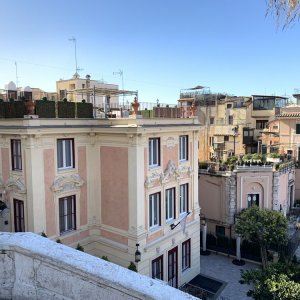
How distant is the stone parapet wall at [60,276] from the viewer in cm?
372

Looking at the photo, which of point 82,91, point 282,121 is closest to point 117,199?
point 82,91

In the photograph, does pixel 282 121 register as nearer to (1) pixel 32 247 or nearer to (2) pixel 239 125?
(2) pixel 239 125

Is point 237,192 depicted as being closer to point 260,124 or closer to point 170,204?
point 170,204


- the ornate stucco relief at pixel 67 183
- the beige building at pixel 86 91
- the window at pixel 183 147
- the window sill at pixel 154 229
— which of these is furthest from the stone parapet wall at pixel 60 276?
the window at pixel 183 147

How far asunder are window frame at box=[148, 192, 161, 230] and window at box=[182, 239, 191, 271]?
3.35 meters

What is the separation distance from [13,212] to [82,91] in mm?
8005

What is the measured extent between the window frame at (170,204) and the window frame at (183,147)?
2.03 m

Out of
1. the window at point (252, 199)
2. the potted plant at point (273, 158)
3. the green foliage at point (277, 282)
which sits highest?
the potted plant at point (273, 158)

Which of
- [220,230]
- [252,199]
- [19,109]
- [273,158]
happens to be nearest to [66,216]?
[19,109]

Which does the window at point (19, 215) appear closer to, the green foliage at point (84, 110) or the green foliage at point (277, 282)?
the green foliage at point (84, 110)

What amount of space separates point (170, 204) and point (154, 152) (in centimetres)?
330

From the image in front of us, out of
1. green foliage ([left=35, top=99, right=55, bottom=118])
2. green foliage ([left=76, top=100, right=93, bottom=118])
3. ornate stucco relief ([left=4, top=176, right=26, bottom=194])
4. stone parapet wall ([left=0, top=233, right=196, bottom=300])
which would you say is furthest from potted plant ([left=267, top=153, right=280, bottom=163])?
stone parapet wall ([left=0, top=233, right=196, bottom=300])

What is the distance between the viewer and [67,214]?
15672 millimetres

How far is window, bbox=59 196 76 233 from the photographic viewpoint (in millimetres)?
15375
